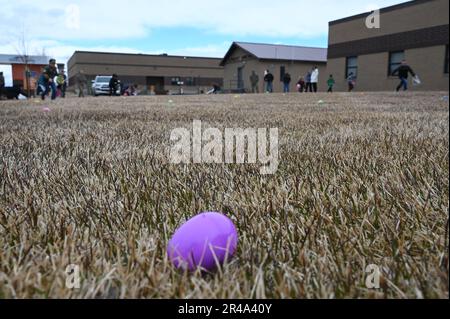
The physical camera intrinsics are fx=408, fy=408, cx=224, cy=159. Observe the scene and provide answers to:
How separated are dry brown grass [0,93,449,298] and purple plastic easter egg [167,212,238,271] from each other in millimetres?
43

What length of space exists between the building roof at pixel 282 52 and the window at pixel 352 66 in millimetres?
12455

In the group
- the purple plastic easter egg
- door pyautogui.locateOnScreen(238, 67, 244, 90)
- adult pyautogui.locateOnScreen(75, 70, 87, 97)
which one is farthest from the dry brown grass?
door pyautogui.locateOnScreen(238, 67, 244, 90)

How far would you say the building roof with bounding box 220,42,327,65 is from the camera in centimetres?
4551

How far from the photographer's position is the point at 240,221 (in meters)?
1.61

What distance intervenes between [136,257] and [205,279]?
0.71 feet

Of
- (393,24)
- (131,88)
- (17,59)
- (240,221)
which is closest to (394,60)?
(393,24)

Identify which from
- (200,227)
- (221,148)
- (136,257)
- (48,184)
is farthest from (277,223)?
(221,148)

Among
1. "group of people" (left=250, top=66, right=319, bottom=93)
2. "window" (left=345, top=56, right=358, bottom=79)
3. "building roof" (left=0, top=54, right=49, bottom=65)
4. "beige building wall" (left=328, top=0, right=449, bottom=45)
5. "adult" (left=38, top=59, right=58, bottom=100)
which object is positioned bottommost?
"adult" (left=38, top=59, right=58, bottom=100)

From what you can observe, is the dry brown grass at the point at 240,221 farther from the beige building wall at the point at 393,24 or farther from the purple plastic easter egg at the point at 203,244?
the beige building wall at the point at 393,24

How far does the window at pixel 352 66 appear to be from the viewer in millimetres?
32441

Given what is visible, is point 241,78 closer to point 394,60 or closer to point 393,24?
point 394,60

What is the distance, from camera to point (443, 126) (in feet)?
15.0

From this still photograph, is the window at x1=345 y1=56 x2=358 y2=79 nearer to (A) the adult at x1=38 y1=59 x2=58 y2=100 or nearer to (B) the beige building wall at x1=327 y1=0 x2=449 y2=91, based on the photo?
(B) the beige building wall at x1=327 y1=0 x2=449 y2=91

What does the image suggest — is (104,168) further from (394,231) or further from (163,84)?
(163,84)
